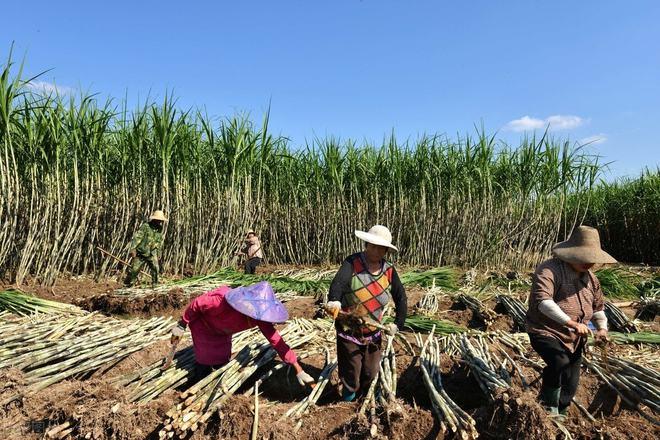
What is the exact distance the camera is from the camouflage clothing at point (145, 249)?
6527mm

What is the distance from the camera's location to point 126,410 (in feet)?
7.73

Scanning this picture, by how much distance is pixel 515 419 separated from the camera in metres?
2.24

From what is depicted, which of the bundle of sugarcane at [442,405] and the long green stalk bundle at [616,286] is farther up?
the long green stalk bundle at [616,286]

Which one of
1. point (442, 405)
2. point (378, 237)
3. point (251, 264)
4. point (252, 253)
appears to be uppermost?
point (378, 237)

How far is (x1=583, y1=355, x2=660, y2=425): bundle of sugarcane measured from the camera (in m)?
2.63

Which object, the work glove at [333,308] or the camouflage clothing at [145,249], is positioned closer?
the work glove at [333,308]

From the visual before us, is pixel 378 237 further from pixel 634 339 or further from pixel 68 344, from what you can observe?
pixel 634 339

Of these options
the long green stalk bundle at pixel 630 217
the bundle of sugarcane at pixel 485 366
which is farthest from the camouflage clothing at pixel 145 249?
the long green stalk bundle at pixel 630 217

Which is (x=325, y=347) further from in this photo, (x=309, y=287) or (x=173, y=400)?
(x=309, y=287)

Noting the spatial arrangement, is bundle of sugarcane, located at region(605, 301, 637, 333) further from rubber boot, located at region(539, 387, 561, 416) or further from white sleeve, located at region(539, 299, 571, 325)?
white sleeve, located at region(539, 299, 571, 325)

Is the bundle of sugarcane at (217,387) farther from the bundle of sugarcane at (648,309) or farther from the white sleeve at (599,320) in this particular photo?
the bundle of sugarcane at (648,309)

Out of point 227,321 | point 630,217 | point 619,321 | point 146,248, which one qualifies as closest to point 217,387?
point 227,321

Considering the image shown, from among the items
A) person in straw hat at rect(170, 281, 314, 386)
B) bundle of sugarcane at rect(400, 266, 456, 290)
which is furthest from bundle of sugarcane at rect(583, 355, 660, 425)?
bundle of sugarcane at rect(400, 266, 456, 290)

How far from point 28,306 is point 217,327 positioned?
2884mm
